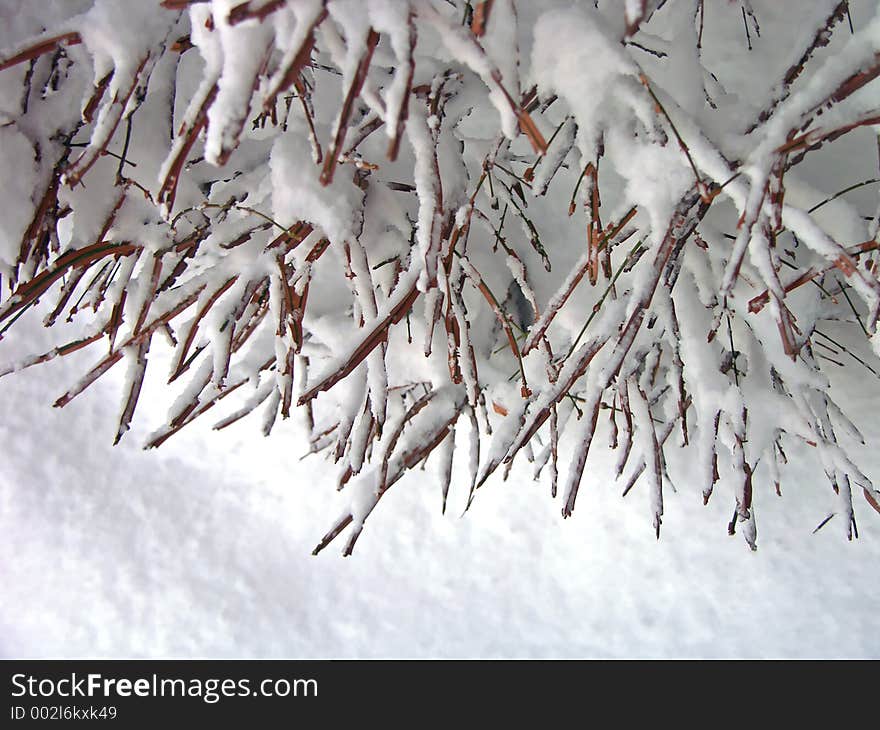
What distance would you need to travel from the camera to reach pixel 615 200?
667mm

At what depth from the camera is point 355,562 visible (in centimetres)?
108

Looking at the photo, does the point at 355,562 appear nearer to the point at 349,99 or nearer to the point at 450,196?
the point at 450,196

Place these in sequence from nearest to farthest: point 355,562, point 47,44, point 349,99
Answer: point 349,99
point 47,44
point 355,562

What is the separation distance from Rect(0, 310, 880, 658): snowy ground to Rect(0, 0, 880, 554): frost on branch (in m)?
0.24

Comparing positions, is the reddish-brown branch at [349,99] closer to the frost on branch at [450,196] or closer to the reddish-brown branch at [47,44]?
the frost on branch at [450,196]

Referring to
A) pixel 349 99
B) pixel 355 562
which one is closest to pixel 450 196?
pixel 349 99

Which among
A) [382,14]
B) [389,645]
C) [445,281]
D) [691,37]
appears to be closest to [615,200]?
[691,37]

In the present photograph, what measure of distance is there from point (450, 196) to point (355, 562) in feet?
2.42

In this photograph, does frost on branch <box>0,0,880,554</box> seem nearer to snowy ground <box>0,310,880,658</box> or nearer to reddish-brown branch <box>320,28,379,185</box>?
reddish-brown branch <box>320,28,379,185</box>

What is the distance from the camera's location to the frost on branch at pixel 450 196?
415 millimetres

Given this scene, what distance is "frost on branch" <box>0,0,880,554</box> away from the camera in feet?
1.36

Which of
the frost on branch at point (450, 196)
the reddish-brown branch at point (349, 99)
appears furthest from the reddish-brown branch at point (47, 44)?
the reddish-brown branch at point (349, 99)

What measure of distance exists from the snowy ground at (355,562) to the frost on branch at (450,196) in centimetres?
24

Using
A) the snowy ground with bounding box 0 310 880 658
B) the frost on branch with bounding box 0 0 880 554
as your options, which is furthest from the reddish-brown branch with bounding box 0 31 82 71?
the snowy ground with bounding box 0 310 880 658
